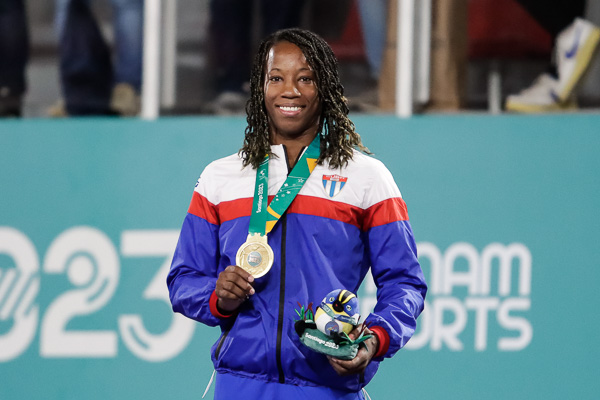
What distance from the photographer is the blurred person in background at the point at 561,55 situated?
4.61 metres

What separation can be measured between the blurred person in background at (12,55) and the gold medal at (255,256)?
3.12m

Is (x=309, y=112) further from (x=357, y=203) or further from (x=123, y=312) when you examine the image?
(x=123, y=312)

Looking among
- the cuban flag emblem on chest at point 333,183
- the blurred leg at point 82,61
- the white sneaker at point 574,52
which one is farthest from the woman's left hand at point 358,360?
the blurred leg at point 82,61

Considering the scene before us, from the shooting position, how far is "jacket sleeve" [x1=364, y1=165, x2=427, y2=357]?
238 centimetres

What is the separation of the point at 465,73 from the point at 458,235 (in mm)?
885

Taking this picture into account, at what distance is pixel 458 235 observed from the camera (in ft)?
14.8

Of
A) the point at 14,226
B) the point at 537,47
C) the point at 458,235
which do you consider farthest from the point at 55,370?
the point at 537,47

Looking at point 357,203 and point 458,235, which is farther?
point 458,235

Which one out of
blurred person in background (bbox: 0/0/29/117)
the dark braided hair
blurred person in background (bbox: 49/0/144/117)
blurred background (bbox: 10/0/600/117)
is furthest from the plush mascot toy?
blurred person in background (bbox: 0/0/29/117)

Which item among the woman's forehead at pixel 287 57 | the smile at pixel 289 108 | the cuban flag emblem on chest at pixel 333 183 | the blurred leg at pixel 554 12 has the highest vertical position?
the blurred leg at pixel 554 12

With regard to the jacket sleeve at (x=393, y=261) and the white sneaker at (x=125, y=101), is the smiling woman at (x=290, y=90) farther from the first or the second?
the white sneaker at (x=125, y=101)

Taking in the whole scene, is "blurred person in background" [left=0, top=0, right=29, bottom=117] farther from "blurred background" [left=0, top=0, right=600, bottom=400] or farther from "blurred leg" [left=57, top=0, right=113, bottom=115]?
"blurred leg" [left=57, top=0, right=113, bottom=115]

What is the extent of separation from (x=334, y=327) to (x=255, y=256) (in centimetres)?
29

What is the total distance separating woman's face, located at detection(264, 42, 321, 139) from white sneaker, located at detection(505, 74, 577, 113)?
236 centimetres
